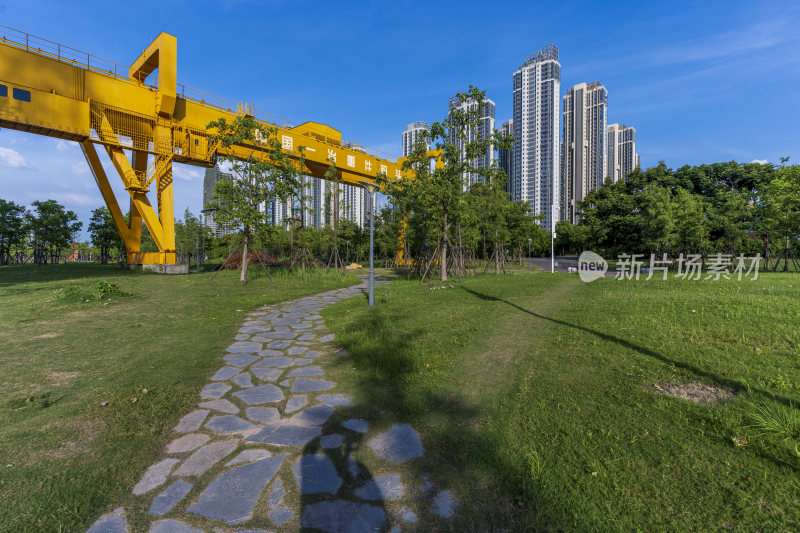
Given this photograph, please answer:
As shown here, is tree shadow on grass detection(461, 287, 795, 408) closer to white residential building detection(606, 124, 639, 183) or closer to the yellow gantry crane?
the yellow gantry crane

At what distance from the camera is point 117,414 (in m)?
3.27

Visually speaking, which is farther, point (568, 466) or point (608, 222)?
point (608, 222)

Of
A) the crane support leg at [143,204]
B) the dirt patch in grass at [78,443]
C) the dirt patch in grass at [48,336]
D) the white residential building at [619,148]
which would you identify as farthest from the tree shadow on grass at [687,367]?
the white residential building at [619,148]

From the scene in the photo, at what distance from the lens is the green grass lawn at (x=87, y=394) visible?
222 cm

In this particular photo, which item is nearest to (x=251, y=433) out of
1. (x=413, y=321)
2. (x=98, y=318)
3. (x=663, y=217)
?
(x=413, y=321)

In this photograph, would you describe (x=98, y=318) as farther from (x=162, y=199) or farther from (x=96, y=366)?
(x=162, y=199)

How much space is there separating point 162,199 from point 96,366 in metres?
18.4

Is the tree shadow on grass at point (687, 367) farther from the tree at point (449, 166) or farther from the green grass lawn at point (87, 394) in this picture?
the tree at point (449, 166)

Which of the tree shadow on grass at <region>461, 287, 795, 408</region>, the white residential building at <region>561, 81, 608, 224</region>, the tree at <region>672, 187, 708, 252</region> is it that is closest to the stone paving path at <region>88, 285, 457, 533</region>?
the tree shadow on grass at <region>461, 287, 795, 408</region>

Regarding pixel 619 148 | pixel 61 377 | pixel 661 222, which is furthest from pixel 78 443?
pixel 619 148

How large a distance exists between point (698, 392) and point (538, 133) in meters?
76.5

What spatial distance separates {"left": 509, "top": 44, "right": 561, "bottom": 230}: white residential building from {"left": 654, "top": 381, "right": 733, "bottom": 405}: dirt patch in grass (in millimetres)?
69125

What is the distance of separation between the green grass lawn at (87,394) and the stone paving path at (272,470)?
22 cm

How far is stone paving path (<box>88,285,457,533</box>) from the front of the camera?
2.05m
